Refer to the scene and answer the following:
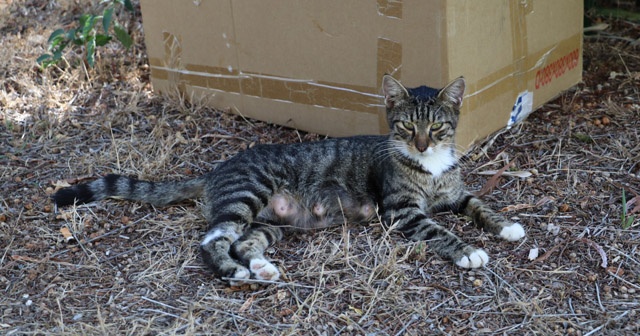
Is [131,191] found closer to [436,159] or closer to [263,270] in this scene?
[263,270]

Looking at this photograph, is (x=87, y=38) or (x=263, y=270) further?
(x=87, y=38)

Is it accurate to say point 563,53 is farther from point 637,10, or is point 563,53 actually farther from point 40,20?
point 40,20

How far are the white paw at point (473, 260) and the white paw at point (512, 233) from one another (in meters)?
0.28

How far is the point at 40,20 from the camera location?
6.64m

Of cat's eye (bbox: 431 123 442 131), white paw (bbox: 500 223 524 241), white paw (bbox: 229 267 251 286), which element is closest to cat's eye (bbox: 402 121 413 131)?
cat's eye (bbox: 431 123 442 131)

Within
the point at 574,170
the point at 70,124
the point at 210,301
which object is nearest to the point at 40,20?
the point at 70,124

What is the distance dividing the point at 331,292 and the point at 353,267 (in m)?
0.22

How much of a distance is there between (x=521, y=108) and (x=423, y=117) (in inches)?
53.4

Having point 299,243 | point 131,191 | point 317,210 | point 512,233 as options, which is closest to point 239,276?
point 299,243

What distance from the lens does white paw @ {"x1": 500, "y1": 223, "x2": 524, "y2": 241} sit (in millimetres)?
3486

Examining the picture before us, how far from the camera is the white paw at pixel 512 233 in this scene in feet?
11.4

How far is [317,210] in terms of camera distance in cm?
383

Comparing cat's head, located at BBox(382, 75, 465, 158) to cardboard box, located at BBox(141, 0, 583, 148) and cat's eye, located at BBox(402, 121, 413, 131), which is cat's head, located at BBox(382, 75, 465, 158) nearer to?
cat's eye, located at BBox(402, 121, 413, 131)

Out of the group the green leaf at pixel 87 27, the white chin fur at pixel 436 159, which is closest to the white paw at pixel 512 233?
the white chin fur at pixel 436 159
